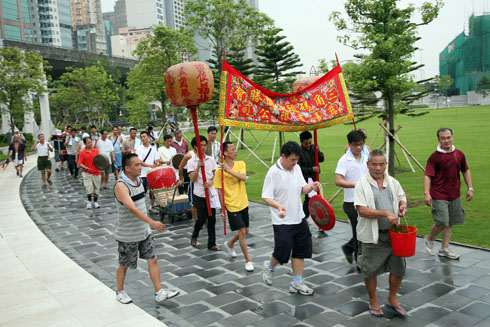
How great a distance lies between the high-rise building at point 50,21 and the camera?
120m

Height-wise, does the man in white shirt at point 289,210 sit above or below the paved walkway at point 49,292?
above

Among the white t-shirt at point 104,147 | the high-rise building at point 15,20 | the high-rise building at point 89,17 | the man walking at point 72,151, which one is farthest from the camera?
the high-rise building at point 89,17

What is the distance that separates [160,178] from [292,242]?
5.24 m

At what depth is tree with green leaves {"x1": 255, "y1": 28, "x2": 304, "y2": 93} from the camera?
68.6 ft

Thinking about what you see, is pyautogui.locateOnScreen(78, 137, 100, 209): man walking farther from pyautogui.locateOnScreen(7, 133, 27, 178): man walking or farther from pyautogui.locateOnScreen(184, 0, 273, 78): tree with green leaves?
pyautogui.locateOnScreen(184, 0, 273, 78): tree with green leaves

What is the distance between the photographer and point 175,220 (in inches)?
385

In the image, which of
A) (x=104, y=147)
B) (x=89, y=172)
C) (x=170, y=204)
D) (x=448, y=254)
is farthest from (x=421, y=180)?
(x=104, y=147)

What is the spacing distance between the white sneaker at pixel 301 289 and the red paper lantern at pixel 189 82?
10.4 feet

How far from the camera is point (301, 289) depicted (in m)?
5.32

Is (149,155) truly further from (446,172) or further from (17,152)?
(17,152)

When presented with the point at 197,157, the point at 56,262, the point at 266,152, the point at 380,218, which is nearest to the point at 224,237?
the point at 197,157

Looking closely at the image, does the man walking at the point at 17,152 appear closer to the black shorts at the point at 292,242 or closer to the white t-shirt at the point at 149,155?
the white t-shirt at the point at 149,155

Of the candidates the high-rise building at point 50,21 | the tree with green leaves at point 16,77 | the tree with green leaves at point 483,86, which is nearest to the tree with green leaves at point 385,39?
the tree with green leaves at point 16,77

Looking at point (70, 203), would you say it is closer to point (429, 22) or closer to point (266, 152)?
point (429, 22)
